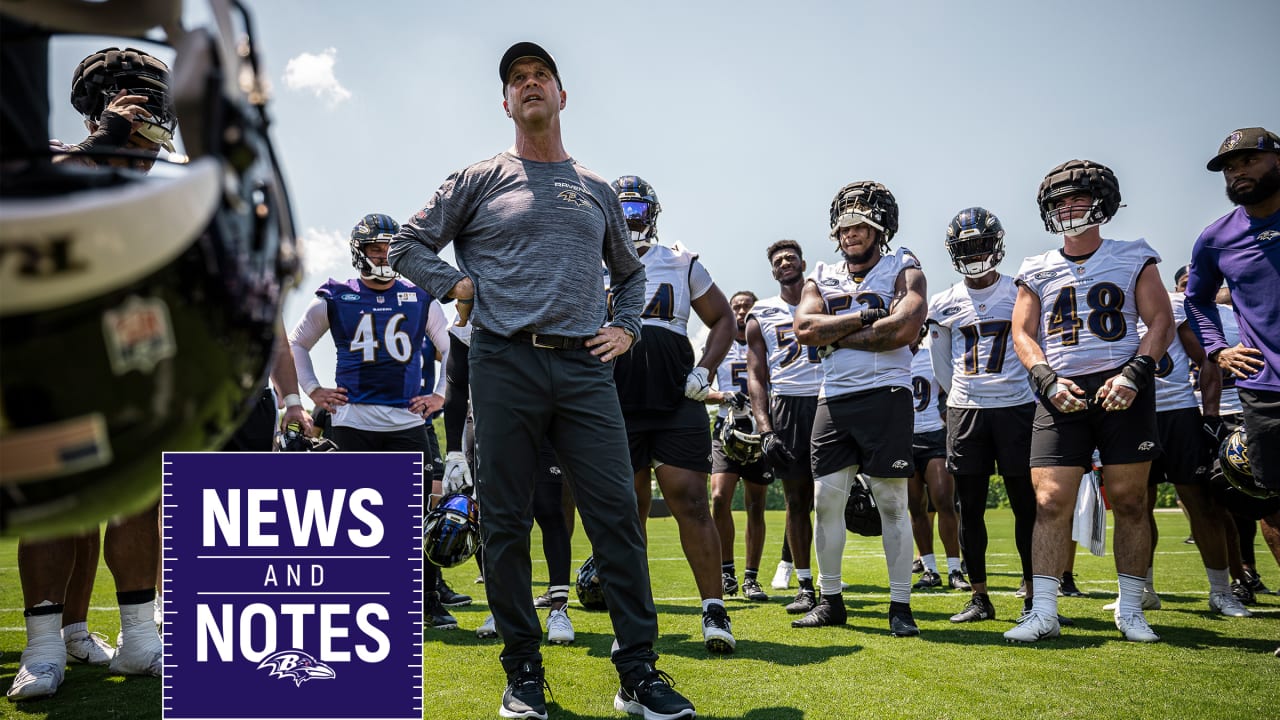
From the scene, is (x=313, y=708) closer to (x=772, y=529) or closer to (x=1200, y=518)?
(x=1200, y=518)

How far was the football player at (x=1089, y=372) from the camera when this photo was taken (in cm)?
492

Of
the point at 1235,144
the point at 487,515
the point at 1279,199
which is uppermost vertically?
the point at 1235,144

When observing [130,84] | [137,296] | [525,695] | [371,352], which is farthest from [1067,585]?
[137,296]

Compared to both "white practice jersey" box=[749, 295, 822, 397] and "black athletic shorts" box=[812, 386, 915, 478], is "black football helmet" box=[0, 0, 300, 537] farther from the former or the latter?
"white practice jersey" box=[749, 295, 822, 397]

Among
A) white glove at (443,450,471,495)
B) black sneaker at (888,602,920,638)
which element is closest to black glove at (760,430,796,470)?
black sneaker at (888,602,920,638)

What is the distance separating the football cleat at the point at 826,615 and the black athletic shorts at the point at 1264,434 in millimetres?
2320

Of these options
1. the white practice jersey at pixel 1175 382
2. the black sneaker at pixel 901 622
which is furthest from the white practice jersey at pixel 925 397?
the black sneaker at pixel 901 622

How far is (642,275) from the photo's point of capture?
3.98 metres

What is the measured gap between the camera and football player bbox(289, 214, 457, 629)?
6.00m

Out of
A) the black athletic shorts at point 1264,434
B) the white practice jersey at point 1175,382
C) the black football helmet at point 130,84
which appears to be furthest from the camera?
the white practice jersey at point 1175,382

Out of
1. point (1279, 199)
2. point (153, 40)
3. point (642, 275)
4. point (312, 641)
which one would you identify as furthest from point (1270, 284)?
point (153, 40)

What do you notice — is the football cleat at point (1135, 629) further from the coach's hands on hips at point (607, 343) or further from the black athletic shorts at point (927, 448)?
the black athletic shorts at point (927, 448)

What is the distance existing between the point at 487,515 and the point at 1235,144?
14.1ft

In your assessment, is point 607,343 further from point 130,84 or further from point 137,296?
point 137,296
